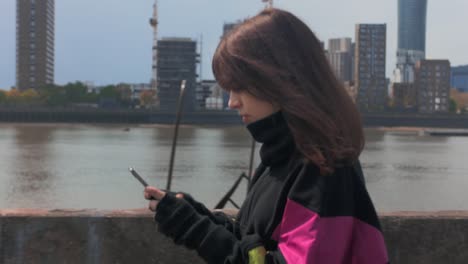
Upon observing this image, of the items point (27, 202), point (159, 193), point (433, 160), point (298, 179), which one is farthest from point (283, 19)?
point (433, 160)

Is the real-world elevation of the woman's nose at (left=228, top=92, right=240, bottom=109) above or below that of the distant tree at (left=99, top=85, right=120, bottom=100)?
below

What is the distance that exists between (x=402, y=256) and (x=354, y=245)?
2316mm

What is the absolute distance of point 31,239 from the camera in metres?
3.68

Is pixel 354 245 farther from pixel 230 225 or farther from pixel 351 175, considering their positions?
pixel 230 225

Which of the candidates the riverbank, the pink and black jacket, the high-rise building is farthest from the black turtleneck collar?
the high-rise building

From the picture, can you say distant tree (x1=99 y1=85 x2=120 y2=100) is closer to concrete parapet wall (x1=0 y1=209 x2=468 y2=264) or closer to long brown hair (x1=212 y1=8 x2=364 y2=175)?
concrete parapet wall (x1=0 y1=209 x2=468 y2=264)

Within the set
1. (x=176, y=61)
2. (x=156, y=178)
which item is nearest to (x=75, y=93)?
(x=176, y=61)

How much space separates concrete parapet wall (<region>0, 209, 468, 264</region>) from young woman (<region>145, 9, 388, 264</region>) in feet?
6.16

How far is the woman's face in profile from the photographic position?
1.84 metres

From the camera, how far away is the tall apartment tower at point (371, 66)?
14838 centimetres

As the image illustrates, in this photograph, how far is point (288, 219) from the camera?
165 centimetres

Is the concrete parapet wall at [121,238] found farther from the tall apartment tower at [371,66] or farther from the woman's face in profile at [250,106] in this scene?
the tall apartment tower at [371,66]

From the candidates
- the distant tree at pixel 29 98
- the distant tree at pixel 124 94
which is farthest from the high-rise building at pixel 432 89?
the distant tree at pixel 29 98

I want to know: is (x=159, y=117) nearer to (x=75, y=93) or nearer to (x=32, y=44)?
(x=75, y=93)
